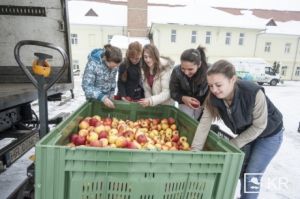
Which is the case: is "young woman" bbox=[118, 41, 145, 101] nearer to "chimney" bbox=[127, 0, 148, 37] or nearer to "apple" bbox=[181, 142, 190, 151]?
"apple" bbox=[181, 142, 190, 151]

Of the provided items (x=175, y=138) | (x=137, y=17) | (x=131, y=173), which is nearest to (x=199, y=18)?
(x=137, y=17)

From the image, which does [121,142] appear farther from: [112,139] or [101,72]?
[101,72]

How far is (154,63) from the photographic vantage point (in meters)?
3.50

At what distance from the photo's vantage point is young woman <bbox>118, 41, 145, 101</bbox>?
3793mm

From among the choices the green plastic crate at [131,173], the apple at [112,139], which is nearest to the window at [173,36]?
the apple at [112,139]

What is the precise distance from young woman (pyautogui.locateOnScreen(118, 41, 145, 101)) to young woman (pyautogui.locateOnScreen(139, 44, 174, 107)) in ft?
0.78

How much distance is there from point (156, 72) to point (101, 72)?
683mm

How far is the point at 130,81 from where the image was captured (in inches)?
160

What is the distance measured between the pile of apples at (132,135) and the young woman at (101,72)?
0.38 meters

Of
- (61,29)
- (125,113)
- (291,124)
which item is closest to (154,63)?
(125,113)

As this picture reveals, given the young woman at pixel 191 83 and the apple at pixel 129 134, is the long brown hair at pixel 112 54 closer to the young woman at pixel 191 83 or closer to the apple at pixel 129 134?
the young woman at pixel 191 83

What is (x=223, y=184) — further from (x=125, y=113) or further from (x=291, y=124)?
(x=291, y=124)

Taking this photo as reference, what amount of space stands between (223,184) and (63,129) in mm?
1101

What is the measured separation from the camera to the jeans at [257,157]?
2641 millimetres
